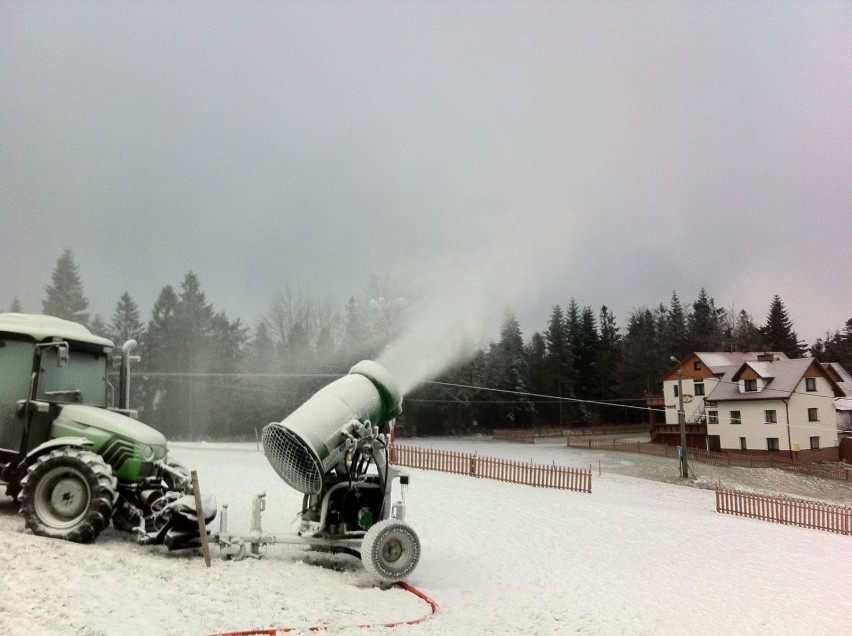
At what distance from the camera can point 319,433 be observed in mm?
8477

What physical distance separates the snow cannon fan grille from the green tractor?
128 centimetres

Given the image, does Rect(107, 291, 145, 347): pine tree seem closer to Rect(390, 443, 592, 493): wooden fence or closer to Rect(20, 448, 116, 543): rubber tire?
Result: Rect(390, 443, 592, 493): wooden fence

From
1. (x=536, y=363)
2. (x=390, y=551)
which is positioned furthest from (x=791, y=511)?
(x=536, y=363)

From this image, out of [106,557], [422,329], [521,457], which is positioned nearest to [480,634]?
[106,557]

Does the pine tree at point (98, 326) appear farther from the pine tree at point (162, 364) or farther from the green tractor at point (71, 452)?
the green tractor at point (71, 452)

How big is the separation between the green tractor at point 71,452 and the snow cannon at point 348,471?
58.1 inches

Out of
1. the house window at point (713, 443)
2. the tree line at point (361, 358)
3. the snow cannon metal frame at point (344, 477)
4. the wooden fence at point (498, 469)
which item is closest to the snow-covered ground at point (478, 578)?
the snow cannon metal frame at point (344, 477)

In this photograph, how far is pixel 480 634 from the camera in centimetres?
666

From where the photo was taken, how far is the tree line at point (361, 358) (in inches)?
1908

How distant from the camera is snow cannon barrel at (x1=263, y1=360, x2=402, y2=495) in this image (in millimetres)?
8438

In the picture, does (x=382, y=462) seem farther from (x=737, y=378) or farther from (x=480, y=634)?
(x=737, y=378)

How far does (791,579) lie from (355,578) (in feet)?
27.9

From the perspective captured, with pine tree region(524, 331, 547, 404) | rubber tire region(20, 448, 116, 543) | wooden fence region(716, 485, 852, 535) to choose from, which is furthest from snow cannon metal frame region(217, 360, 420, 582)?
pine tree region(524, 331, 547, 404)

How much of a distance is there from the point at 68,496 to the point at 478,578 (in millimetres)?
5923
